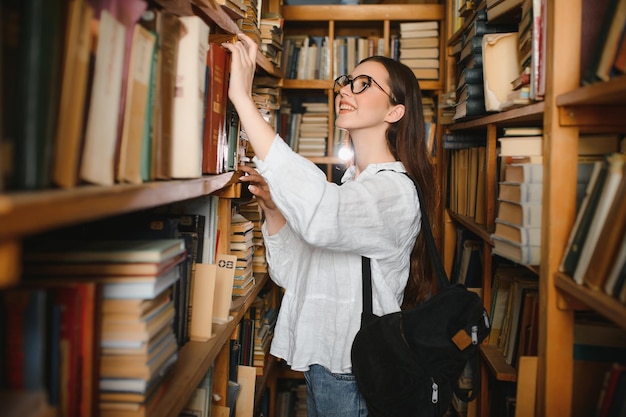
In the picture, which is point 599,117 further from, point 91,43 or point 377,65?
A: point 91,43

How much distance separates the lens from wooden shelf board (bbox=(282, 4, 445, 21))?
125 inches

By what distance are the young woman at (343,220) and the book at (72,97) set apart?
0.58m

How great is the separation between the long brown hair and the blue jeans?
431 mm

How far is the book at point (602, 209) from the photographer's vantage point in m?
1.00

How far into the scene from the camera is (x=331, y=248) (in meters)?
1.27

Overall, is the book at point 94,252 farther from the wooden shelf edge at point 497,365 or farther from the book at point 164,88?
the wooden shelf edge at point 497,365

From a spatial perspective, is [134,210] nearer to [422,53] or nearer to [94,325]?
[94,325]

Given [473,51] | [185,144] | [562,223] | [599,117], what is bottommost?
[562,223]

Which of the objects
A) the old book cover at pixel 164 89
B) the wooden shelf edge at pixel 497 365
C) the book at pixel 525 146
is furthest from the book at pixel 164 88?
the wooden shelf edge at pixel 497 365

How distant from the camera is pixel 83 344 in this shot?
0.74 meters

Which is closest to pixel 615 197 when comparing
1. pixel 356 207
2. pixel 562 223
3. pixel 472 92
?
pixel 562 223

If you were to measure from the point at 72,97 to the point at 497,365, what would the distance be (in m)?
1.68

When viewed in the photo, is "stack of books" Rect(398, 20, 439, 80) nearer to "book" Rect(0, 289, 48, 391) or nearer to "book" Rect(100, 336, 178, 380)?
"book" Rect(100, 336, 178, 380)

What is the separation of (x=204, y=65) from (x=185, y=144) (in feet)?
0.66
